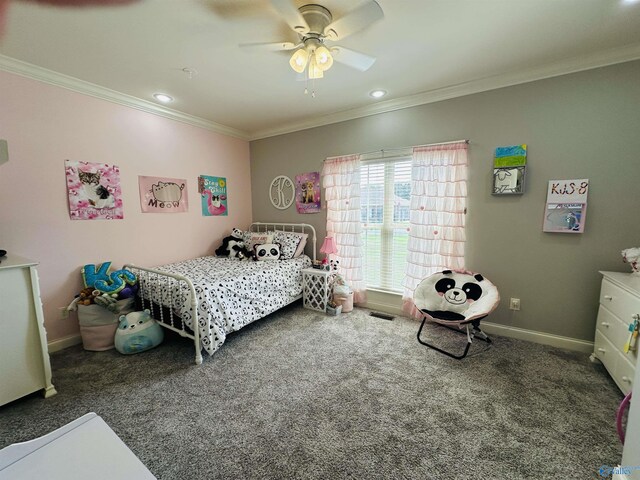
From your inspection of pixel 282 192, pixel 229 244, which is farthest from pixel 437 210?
pixel 229 244

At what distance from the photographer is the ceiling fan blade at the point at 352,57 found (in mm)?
1714

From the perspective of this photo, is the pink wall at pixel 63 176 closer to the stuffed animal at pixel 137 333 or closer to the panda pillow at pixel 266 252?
the stuffed animal at pixel 137 333

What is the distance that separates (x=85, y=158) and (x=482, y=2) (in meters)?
3.38

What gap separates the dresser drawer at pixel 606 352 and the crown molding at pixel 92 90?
4.52 m

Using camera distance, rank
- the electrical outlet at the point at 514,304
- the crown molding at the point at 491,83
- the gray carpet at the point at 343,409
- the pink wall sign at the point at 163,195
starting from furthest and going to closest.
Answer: the pink wall sign at the point at 163,195
the electrical outlet at the point at 514,304
the crown molding at the point at 491,83
the gray carpet at the point at 343,409

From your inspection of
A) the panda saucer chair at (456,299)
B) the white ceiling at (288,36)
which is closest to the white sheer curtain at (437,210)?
the panda saucer chair at (456,299)

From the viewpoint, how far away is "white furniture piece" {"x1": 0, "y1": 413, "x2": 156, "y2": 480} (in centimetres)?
54

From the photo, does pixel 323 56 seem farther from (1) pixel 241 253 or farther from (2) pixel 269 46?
(1) pixel 241 253

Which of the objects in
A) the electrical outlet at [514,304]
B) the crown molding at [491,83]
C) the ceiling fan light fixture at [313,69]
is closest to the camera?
the ceiling fan light fixture at [313,69]

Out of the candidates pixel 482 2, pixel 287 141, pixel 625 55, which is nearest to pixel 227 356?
pixel 287 141

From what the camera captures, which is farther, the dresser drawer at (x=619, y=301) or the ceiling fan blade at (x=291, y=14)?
the dresser drawer at (x=619, y=301)

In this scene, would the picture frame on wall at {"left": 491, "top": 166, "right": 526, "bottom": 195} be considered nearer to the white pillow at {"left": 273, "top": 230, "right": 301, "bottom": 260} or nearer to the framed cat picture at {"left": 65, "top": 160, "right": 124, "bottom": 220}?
the white pillow at {"left": 273, "top": 230, "right": 301, "bottom": 260}

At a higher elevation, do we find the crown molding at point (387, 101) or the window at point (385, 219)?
the crown molding at point (387, 101)

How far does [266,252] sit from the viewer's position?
10.9ft
